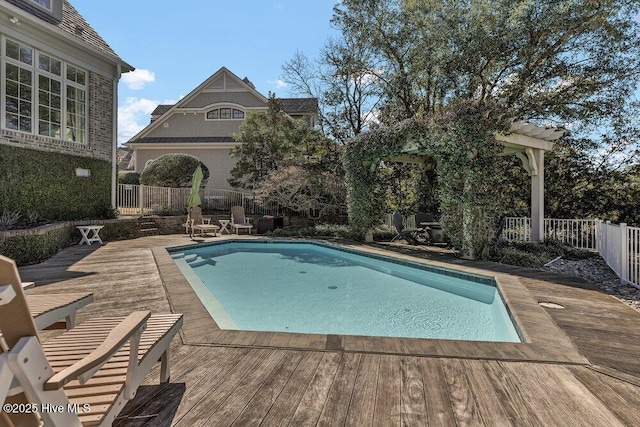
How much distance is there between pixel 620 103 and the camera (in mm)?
11773

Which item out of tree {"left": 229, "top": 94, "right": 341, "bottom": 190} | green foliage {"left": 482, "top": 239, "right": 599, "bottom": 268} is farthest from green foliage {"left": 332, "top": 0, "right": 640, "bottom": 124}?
green foliage {"left": 482, "top": 239, "right": 599, "bottom": 268}

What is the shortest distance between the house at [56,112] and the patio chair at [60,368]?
29.4 ft

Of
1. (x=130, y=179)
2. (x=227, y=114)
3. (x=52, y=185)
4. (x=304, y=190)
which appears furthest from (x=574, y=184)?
(x=130, y=179)

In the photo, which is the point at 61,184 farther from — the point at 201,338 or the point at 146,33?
the point at 201,338

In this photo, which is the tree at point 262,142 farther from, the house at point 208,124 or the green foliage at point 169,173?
the house at point 208,124

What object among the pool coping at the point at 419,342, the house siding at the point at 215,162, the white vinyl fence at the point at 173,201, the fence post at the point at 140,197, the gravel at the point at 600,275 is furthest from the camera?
the house siding at the point at 215,162

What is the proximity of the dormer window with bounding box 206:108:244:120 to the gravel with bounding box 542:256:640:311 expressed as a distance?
1644 centimetres

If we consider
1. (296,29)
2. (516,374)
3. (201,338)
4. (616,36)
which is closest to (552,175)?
(616,36)

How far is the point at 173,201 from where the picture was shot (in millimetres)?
13898

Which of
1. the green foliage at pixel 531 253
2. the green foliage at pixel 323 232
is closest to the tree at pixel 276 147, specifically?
the green foliage at pixel 323 232

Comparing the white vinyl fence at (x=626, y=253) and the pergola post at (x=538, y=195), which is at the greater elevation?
the pergola post at (x=538, y=195)

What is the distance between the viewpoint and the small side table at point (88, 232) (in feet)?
30.3

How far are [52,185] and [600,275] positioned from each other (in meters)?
12.9

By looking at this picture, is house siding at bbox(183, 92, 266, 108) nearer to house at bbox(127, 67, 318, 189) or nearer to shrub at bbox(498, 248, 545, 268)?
house at bbox(127, 67, 318, 189)
